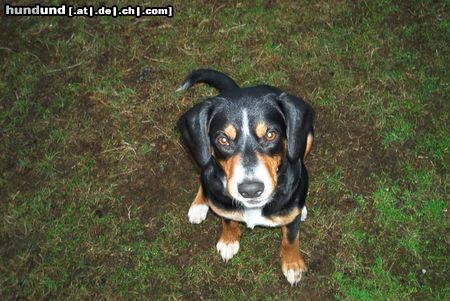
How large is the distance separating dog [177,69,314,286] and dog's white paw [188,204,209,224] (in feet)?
2.47

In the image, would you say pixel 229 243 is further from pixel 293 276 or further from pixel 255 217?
pixel 255 217

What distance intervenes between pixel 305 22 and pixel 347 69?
81 cm

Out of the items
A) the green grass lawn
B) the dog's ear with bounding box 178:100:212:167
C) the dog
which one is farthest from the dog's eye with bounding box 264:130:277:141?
the green grass lawn

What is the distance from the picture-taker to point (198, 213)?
482cm

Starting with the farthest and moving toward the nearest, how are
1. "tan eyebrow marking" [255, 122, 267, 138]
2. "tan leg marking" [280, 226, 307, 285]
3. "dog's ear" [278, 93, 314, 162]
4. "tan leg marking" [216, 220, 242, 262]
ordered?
"tan leg marking" [216, 220, 242, 262] → "tan leg marking" [280, 226, 307, 285] → "dog's ear" [278, 93, 314, 162] → "tan eyebrow marking" [255, 122, 267, 138]

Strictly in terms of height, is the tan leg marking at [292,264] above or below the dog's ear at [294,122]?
below

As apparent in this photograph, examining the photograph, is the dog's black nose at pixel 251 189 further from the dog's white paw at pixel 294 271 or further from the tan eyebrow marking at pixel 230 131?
the dog's white paw at pixel 294 271

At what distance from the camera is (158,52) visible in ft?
19.9

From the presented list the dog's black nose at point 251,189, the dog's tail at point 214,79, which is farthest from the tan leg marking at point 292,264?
the dog's tail at point 214,79

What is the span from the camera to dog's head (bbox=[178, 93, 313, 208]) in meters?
3.38

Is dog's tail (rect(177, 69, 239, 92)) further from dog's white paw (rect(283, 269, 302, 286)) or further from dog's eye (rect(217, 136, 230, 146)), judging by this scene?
dog's white paw (rect(283, 269, 302, 286))

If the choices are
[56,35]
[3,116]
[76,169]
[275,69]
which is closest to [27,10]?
[56,35]

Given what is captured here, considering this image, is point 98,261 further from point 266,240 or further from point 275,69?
point 275,69

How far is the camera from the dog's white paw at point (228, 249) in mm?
4613
